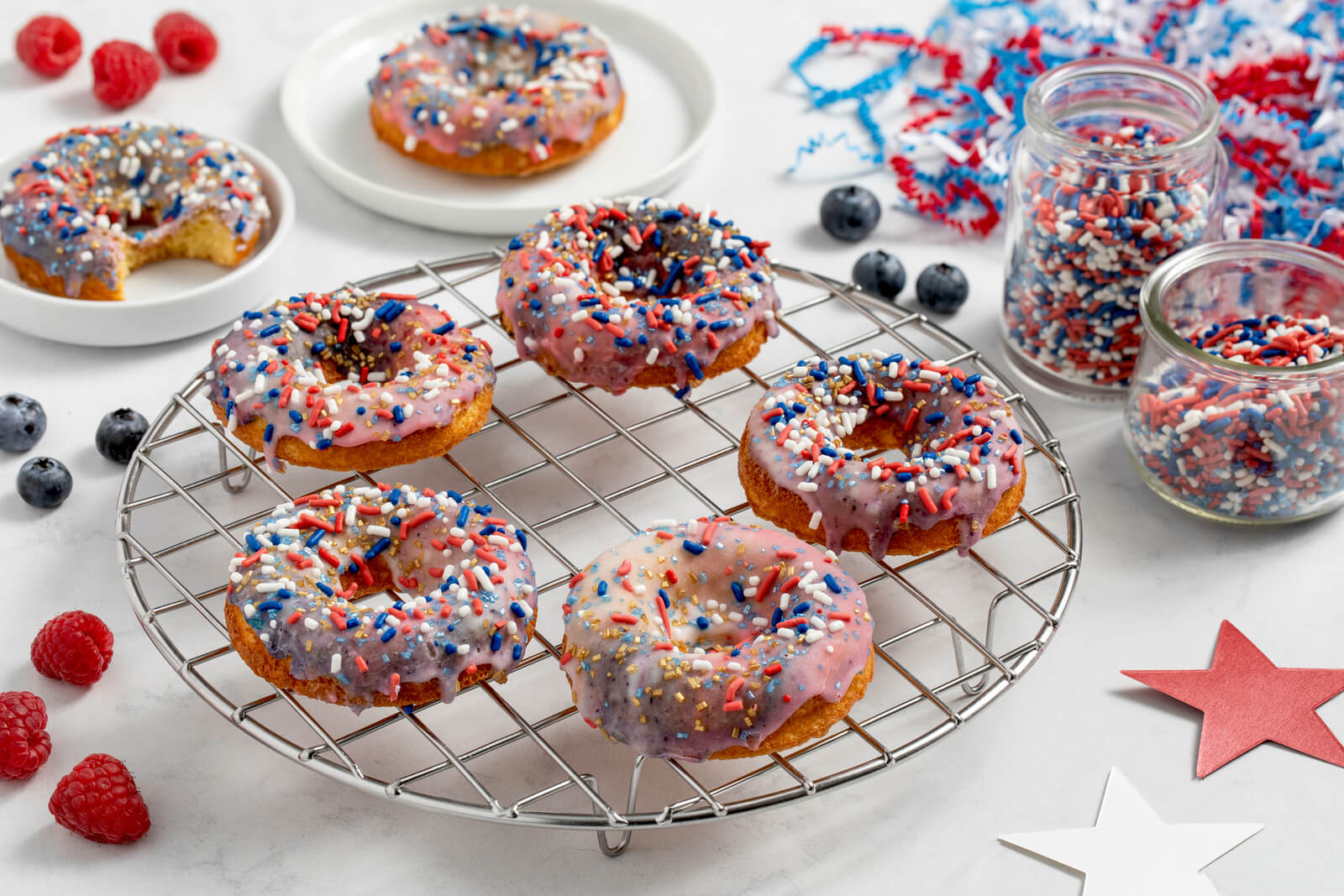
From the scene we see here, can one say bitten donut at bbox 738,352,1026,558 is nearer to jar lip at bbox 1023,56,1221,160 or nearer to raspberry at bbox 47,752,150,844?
jar lip at bbox 1023,56,1221,160

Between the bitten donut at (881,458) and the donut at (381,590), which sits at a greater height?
the bitten donut at (881,458)

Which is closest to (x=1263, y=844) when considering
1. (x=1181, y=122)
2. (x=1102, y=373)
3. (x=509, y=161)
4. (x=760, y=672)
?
(x=760, y=672)

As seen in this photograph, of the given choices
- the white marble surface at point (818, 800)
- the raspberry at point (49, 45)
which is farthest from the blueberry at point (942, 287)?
the raspberry at point (49, 45)

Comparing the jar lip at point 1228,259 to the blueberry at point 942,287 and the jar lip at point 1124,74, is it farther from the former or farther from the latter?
the blueberry at point 942,287

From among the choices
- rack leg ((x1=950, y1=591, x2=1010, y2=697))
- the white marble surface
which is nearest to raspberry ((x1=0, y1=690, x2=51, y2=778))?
the white marble surface

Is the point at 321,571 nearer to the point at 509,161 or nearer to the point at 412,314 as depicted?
the point at 412,314

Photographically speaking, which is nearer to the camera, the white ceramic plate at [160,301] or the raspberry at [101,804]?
the raspberry at [101,804]
